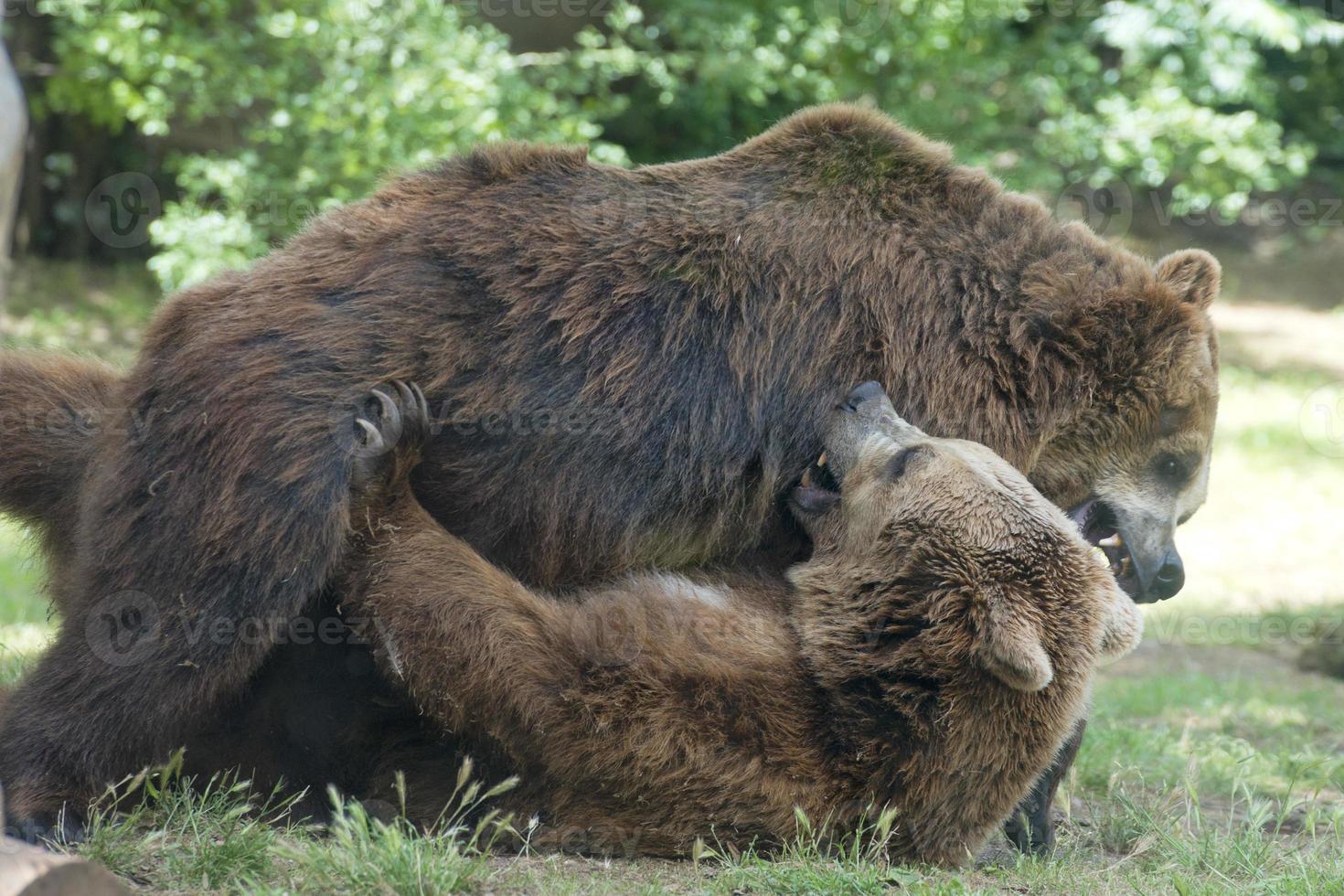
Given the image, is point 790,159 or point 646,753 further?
point 790,159

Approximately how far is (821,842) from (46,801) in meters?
2.36

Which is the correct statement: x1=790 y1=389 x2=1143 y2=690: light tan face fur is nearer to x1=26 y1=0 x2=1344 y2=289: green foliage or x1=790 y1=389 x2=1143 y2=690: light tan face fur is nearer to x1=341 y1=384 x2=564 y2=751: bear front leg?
x1=341 y1=384 x2=564 y2=751: bear front leg

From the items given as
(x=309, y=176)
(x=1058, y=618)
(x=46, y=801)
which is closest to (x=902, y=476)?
(x=1058, y=618)

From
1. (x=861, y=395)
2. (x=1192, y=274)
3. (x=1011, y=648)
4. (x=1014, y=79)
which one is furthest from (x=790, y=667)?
(x=1014, y=79)

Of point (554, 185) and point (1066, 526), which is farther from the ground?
point (554, 185)

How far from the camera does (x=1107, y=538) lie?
18.2 feet

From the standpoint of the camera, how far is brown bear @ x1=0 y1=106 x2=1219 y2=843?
4.12 m

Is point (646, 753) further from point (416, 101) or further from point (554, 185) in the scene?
point (416, 101)

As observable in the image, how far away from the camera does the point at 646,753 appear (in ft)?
13.6

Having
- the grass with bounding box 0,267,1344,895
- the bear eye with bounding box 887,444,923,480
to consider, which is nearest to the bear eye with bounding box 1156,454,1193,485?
the grass with bounding box 0,267,1344,895

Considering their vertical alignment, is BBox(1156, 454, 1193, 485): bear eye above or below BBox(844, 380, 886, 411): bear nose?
below

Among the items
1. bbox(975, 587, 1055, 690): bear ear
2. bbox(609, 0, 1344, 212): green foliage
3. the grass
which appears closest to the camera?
the grass

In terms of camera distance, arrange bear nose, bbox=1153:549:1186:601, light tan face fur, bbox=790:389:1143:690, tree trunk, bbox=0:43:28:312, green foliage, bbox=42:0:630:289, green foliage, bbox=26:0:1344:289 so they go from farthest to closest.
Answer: green foliage, bbox=26:0:1344:289 < green foliage, bbox=42:0:630:289 < bear nose, bbox=1153:549:1186:601 < light tan face fur, bbox=790:389:1143:690 < tree trunk, bbox=0:43:28:312

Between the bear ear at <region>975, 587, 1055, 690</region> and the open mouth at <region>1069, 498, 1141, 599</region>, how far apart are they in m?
1.16
